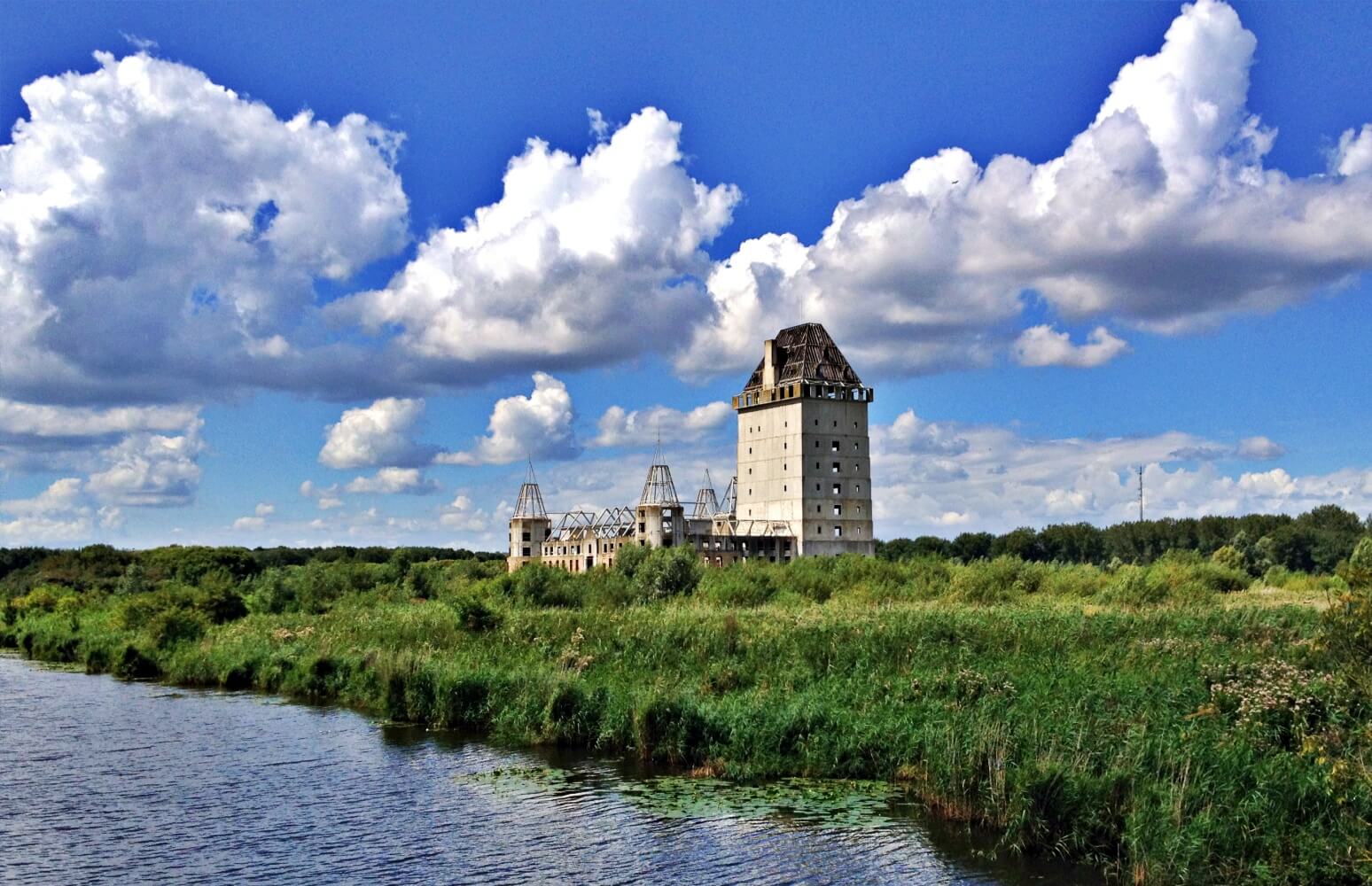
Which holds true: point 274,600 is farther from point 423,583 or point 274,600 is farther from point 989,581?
point 989,581

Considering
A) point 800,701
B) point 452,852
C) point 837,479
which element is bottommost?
point 452,852

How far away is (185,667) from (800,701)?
99.1 ft

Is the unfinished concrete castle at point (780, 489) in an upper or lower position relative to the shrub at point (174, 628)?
upper

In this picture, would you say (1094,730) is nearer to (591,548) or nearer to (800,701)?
(800,701)

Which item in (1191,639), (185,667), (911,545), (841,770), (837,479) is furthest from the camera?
(911,545)

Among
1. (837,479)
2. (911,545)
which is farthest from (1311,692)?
(911,545)

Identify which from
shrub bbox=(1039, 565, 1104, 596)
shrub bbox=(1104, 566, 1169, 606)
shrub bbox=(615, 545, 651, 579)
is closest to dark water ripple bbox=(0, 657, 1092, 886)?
shrub bbox=(1104, 566, 1169, 606)

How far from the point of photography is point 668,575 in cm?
5962

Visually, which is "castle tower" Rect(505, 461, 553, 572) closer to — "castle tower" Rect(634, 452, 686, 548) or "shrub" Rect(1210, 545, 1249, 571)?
"castle tower" Rect(634, 452, 686, 548)

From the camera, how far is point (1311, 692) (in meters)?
19.7

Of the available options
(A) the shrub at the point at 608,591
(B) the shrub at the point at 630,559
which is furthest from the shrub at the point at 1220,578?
(B) the shrub at the point at 630,559

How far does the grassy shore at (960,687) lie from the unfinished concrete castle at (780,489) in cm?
5267

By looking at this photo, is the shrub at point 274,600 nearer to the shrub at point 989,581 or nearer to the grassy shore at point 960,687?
the grassy shore at point 960,687

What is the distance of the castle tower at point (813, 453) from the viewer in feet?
368
